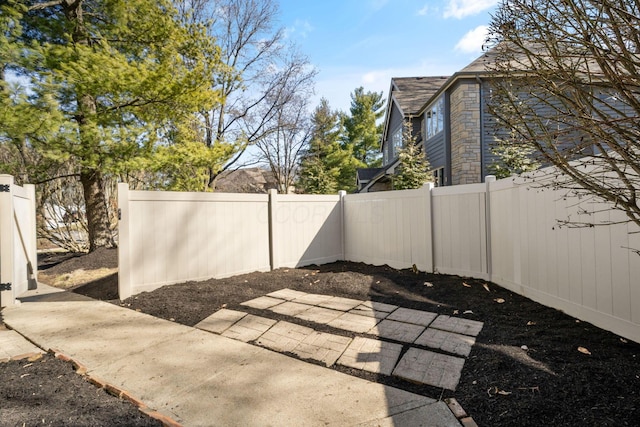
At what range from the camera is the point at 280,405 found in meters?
2.14

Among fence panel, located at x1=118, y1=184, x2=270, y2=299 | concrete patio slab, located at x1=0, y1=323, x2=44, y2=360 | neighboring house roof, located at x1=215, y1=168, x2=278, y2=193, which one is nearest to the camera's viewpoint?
concrete patio slab, located at x1=0, y1=323, x2=44, y2=360

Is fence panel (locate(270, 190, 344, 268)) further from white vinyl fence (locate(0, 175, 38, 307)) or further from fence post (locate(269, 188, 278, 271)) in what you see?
white vinyl fence (locate(0, 175, 38, 307))

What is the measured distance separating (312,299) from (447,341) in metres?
1.96

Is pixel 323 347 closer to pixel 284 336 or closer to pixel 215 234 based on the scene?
pixel 284 336

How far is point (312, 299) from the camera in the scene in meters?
4.54

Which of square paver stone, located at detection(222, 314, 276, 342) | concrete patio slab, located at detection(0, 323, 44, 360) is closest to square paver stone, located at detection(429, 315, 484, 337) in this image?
square paver stone, located at detection(222, 314, 276, 342)

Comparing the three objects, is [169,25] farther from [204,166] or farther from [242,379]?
[242,379]

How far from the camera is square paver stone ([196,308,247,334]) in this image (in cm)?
356

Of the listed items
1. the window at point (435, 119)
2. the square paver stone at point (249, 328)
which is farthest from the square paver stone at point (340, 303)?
the window at point (435, 119)

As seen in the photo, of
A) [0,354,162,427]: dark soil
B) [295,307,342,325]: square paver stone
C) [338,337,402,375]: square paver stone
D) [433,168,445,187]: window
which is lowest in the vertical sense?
[338,337,402,375]: square paver stone

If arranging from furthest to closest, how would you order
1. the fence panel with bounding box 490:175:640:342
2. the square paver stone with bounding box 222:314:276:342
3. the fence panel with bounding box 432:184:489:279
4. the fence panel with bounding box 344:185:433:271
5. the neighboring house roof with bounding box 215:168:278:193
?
the neighboring house roof with bounding box 215:168:278:193
the fence panel with bounding box 344:185:433:271
the fence panel with bounding box 432:184:489:279
the square paver stone with bounding box 222:314:276:342
the fence panel with bounding box 490:175:640:342

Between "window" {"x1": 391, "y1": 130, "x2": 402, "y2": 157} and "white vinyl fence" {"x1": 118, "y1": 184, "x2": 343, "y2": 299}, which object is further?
"window" {"x1": 391, "y1": 130, "x2": 402, "y2": 157}

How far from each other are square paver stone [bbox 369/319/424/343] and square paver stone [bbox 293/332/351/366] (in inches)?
14.0

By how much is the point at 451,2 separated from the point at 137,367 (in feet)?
19.2
